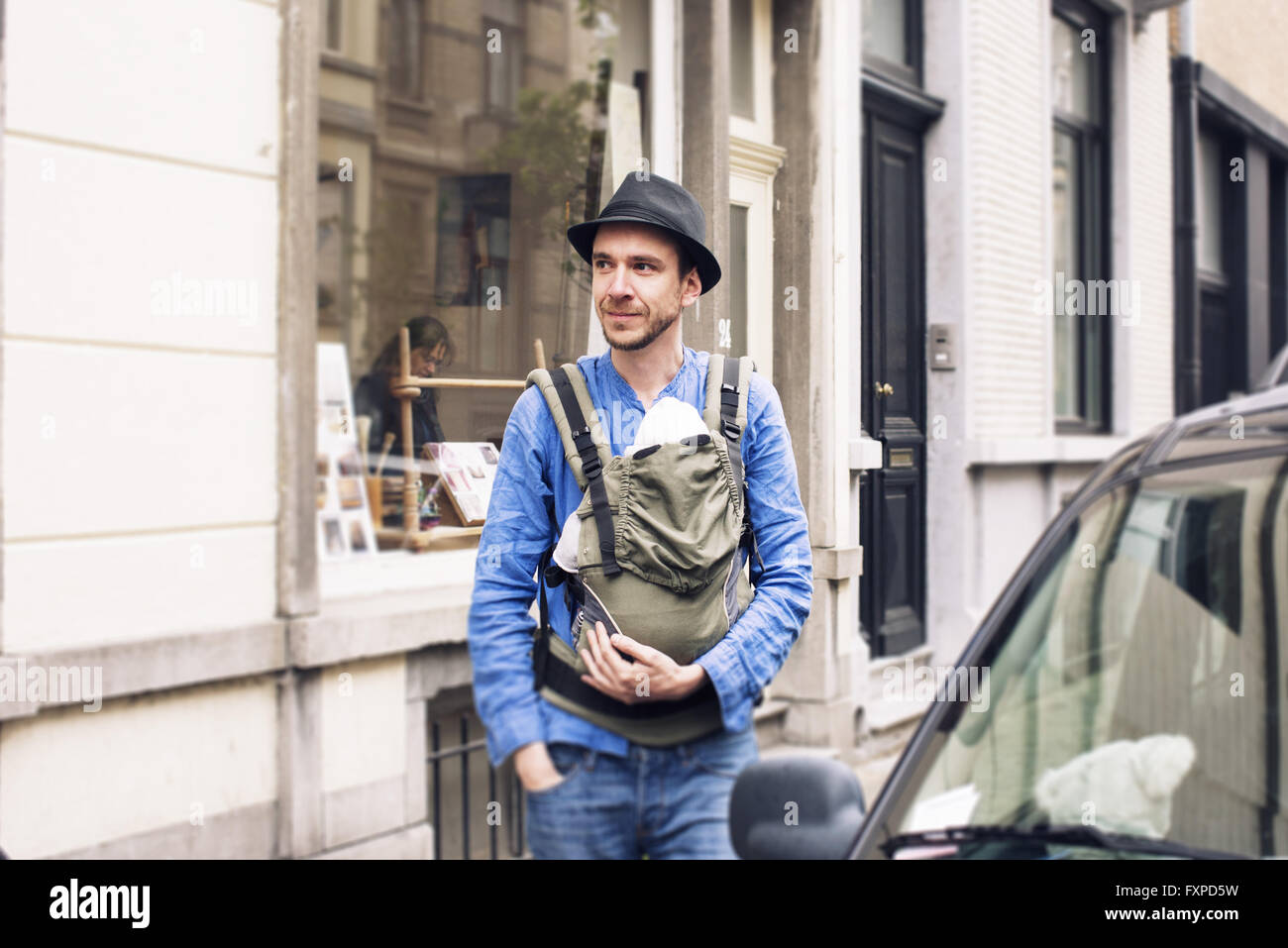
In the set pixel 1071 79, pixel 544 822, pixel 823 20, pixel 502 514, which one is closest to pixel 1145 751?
pixel 544 822

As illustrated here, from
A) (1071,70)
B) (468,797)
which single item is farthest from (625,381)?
(1071,70)

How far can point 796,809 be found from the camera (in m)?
1.41

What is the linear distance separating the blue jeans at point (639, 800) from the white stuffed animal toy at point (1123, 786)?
0.49m

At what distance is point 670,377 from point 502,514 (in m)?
0.24

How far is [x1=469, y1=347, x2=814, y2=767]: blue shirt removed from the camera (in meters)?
1.18

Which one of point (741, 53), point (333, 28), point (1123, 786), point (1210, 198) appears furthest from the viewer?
point (1210, 198)

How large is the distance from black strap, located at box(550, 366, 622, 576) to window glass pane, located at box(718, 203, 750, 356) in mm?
303

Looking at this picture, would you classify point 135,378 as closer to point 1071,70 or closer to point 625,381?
point 625,381

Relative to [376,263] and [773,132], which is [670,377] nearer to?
[773,132]

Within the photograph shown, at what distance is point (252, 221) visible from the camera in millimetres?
2381

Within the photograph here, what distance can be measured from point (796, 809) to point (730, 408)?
571 millimetres

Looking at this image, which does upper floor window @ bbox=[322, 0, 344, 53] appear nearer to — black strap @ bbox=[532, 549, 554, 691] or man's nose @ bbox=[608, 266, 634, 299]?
man's nose @ bbox=[608, 266, 634, 299]
